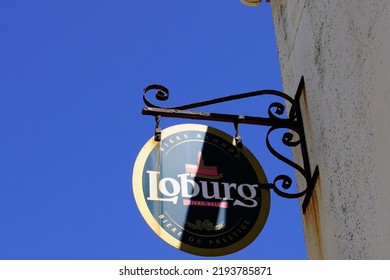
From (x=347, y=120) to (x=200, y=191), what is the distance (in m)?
0.99

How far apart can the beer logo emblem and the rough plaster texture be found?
45cm

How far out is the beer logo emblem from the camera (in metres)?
5.60

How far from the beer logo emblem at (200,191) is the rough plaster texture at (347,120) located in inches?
17.8

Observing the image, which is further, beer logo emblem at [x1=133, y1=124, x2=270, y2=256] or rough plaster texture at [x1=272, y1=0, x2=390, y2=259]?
beer logo emblem at [x1=133, y1=124, x2=270, y2=256]

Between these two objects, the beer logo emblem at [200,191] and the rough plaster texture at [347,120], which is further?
the beer logo emblem at [200,191]

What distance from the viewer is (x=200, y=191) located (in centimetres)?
579

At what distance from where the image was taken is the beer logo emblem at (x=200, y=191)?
18.4 feet

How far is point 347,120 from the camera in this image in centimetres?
547

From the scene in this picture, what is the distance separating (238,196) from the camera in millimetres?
5867

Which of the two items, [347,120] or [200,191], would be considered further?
[200,191]

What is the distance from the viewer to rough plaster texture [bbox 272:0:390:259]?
16.2 feet

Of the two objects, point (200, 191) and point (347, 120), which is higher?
point (347, 120)

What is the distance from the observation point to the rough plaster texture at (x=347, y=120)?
4.93 metres
